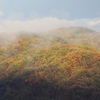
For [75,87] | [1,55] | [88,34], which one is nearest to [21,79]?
[75,87]

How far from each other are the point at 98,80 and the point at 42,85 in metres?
21.6

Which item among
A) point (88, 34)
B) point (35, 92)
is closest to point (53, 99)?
point (35, 92)

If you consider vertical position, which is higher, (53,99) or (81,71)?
(81,71)

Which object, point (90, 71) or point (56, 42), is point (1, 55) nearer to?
point (56, 42)

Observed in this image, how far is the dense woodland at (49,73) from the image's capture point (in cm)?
9156

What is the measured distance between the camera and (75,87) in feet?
295

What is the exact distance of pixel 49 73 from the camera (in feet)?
343

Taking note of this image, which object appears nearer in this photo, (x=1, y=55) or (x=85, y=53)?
(x=85, y=53)

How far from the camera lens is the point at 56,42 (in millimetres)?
155375

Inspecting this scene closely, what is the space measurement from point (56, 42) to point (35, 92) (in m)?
63.8

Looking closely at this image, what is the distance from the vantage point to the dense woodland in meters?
91.6

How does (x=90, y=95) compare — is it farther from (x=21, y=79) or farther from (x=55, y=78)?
(x=21, y=79)

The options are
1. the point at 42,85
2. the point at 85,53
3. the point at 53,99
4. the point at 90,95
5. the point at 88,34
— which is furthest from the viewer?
the point at 88,34

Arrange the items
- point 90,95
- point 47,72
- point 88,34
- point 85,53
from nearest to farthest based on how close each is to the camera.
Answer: point 90,95 < point 47,72 < point 85,53 < point 88,34
